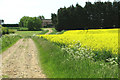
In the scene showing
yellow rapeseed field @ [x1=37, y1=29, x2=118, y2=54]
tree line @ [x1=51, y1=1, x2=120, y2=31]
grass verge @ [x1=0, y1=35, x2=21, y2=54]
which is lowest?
grass verge @ [x1=0, y1=35, x2=21, y2=54]

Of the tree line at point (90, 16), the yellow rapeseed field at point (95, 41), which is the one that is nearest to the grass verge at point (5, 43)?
the yellow rapeseed field at point (95, 41)

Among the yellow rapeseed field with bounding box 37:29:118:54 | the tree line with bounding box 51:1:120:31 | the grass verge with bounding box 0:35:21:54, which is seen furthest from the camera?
the tree line with bounding box 51:1:120:31

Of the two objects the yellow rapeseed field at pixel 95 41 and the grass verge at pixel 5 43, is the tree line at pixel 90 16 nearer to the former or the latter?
the grass verge at pixel 5 43

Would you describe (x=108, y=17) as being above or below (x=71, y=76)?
above

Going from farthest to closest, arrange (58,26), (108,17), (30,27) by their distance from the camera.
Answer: (30,27) → (58,26) → (108,17)

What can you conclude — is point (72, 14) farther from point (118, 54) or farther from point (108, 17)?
point (118, 54)

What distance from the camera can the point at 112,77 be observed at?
6.21 metres

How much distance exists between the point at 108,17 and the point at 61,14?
19.1 m

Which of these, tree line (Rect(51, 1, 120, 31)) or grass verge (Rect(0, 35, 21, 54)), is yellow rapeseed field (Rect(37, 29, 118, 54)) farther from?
tree line (Rect(51, 1, 120, 31))

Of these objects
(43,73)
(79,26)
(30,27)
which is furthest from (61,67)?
(30,27)

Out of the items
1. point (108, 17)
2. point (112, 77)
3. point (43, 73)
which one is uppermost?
point (108, 17)

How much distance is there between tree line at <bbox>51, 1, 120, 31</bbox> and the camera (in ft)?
232

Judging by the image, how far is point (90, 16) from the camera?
74062 mm

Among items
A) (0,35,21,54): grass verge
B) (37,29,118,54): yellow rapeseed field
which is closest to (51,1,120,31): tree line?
(0,35,21,54): grass verge
